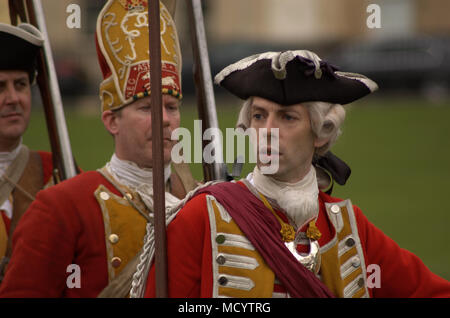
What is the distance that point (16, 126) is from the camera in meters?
5.12

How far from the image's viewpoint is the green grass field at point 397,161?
1243cm

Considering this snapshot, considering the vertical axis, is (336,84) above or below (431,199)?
above

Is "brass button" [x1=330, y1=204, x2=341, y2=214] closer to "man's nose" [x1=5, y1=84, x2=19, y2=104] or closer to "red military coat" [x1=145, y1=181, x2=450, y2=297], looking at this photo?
"red military coat" [x1=145, y1=181, x2=450, y2=297]

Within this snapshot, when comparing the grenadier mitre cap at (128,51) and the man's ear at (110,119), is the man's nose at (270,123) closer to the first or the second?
the grenadier mitre cap at (128,51)

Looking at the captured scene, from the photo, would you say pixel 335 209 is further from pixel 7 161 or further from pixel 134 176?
pixel 7 161

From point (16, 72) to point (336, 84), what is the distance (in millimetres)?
2043

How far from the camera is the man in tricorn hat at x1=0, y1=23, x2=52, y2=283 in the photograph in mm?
4984

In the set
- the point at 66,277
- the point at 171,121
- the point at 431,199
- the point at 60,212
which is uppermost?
the point at 171,121

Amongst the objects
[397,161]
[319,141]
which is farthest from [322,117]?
[397,161]

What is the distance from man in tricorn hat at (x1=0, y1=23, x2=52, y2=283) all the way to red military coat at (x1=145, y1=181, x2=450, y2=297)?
1555mm

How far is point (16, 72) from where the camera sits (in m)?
5.09

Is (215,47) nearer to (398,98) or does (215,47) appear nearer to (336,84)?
(398,98)

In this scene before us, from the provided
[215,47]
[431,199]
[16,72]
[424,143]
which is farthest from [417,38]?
[16,72]

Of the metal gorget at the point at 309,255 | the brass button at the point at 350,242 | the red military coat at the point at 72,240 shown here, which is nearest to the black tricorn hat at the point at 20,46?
the red military coat at the point at 72,240
